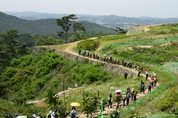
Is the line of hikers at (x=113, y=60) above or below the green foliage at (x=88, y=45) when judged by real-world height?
below

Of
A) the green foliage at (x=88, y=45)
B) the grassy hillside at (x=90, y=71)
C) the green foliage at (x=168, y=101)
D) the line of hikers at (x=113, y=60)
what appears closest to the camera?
the green foliage at (x=168, y=101)

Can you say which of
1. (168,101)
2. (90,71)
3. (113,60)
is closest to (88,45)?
(90,71)

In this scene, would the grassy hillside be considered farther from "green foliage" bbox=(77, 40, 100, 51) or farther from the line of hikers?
"green foliage" bbox=(77, 40, 100, 51)

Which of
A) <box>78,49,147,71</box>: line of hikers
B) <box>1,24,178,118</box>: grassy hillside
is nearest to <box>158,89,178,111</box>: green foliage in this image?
<box>1,24,178,118</box>: grassy hillside

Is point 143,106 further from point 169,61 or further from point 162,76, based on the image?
point 169,61

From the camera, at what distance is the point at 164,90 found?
1880 cm

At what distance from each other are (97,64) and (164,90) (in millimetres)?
16300

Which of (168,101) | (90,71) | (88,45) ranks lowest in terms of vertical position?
(90,71)

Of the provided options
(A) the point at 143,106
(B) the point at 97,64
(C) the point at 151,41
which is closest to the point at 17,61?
(B) the point at 97,64

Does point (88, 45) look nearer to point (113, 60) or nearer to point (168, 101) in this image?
point (113, 60)

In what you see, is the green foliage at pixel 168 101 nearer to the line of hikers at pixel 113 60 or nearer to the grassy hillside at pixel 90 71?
the grassy hillside at pixel 90 71

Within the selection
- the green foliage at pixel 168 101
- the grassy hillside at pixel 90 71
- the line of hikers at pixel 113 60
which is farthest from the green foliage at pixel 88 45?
the green foliage at pixel 168 101

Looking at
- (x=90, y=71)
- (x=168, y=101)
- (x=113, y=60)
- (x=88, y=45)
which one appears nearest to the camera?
(x=168, y=101)

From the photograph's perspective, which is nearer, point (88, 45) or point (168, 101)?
point (168, 101)
